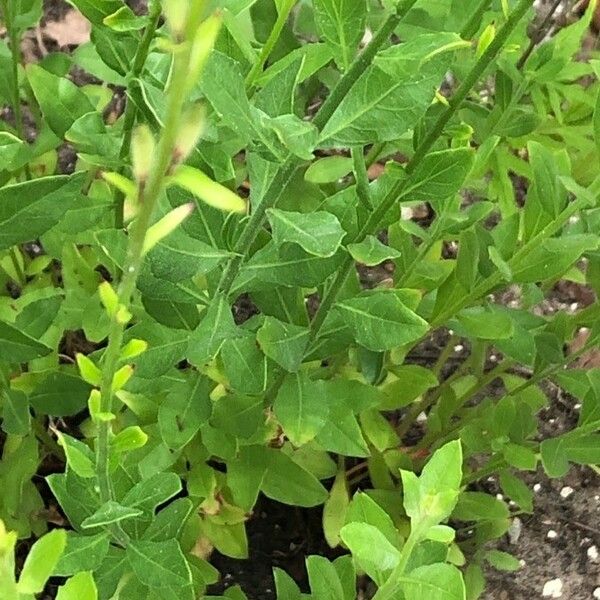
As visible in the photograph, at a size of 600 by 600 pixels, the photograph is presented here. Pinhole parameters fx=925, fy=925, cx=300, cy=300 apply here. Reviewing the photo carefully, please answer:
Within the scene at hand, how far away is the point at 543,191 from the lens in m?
0.82

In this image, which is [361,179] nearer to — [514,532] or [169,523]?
[169,523]

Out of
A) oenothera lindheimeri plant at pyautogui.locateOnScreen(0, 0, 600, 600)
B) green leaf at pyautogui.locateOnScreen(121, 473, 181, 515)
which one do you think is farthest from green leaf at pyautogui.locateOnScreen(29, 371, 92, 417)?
green leaf at pyautogui.locateOnScreen(121, 473, 181, 515)

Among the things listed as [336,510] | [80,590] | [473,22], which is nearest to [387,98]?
[473,22]

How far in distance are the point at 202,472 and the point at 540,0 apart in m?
1.25

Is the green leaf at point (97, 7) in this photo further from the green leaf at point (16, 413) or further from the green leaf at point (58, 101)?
the green leaf at point (16, 413)

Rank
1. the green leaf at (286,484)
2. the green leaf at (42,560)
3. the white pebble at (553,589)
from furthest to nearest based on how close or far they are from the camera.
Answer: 1. the white pebble at (553,589)
2. the green leaf at (286,484)
3. the green leaf at (42,560)

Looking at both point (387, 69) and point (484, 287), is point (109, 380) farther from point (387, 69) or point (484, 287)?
point (484, 287)

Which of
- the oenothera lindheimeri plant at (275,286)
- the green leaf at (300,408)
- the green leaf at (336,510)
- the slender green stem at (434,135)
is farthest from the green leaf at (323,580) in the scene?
the green leaf at (336,510)

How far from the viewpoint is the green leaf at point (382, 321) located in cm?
73

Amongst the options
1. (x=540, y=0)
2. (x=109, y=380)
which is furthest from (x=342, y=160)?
(x=540, y=0)

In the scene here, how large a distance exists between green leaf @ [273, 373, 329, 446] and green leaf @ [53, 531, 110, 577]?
0.22m

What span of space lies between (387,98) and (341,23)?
0.19ft

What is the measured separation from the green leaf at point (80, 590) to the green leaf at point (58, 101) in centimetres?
52

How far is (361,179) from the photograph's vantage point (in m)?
0.71
